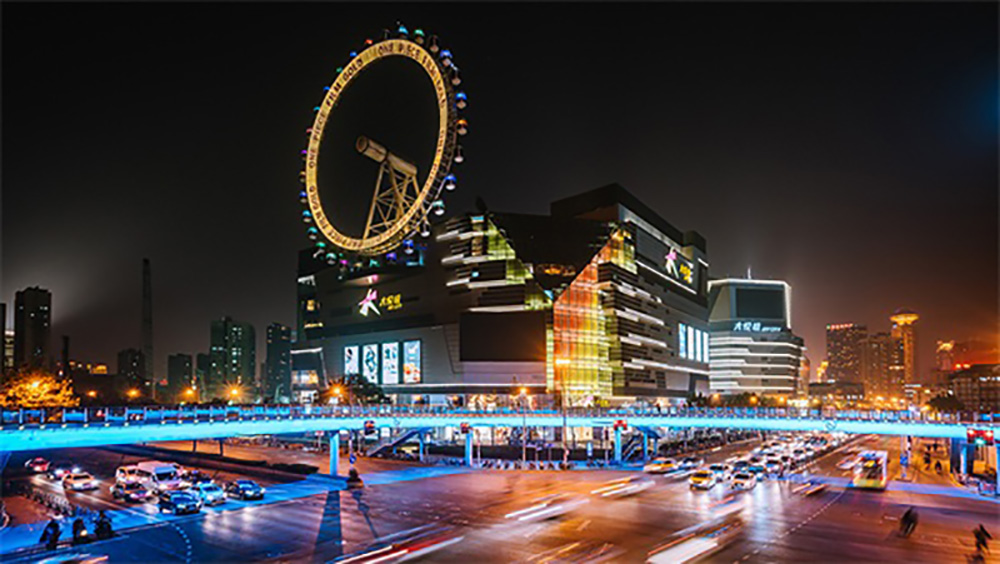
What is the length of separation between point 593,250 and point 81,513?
104 m

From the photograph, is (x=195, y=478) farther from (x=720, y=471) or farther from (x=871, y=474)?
(x=871, y=474)

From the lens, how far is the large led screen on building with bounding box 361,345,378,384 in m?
157

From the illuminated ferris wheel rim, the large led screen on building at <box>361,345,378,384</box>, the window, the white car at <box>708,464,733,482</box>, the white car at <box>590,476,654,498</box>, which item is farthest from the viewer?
the window

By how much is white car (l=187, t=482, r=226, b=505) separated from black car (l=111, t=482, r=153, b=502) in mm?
5419

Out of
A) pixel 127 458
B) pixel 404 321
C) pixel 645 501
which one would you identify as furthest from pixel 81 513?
pixel 404 321

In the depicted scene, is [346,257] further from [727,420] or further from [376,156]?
[727,420]

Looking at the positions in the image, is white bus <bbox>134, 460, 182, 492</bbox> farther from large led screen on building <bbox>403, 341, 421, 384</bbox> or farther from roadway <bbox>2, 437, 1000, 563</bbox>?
large led screen on building <bbox>403, 341, 421, 384</bbox>

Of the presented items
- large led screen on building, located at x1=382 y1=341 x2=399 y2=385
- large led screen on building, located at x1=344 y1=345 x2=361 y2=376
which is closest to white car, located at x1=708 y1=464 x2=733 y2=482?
large led screen on building, located at x1=382 y1=341 x2=399 y2=385

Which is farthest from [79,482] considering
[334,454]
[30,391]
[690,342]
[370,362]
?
[690,342]

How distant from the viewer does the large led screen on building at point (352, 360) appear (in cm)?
16425

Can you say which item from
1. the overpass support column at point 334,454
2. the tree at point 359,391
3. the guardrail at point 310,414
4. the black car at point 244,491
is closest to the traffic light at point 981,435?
the guardrail at point 310,414

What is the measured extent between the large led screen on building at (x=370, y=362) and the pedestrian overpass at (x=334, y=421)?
72.0m

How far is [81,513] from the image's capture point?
4947 centimetres

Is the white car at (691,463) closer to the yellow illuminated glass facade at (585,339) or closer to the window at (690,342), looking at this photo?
the yellow illuminated glass facade at (585,339)
